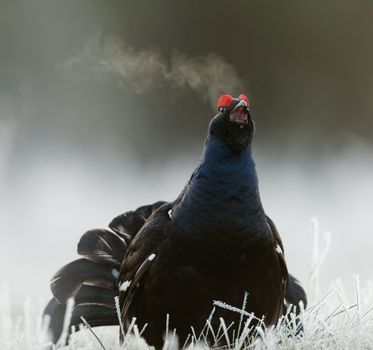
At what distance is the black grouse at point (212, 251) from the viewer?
4.37 ft

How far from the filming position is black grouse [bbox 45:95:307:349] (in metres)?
1.33

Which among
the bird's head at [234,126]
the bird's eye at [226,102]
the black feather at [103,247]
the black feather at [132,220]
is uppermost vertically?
the bird's eye at [226,102]

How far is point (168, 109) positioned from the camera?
335 centimetres

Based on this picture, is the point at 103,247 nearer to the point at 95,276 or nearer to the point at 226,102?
the point at 95,276

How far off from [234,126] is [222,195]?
0.16 meters

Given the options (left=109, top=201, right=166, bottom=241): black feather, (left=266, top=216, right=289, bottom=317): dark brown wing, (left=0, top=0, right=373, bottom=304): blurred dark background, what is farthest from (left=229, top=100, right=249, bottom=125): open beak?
(left=0, top=0, right=373, bottom=304): blurred dark background

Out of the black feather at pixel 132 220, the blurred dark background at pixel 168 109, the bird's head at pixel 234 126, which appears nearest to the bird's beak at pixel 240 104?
the bird's head at pixel 234 126

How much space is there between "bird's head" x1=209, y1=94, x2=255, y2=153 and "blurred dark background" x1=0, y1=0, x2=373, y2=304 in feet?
3.23

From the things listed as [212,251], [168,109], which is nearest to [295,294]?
[212,251]

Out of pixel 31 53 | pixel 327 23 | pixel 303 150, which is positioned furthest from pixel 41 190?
pixel 327 23

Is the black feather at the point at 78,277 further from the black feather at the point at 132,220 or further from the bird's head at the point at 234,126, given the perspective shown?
the bird's head at the point at 234,126

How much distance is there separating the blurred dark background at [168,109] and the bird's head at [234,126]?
98 centimetres

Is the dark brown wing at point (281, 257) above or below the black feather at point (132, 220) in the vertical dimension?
below

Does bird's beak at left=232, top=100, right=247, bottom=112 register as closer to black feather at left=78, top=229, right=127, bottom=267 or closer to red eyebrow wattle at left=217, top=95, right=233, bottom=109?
red eyebrow wattle at left=217, top=95, right=233, bottom=109
